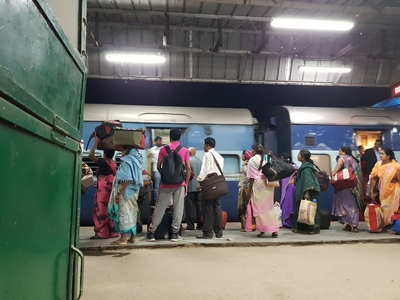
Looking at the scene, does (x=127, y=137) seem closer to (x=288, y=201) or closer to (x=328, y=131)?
(x=288, y=201)

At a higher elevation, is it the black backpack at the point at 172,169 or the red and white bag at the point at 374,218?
the black backpack at the point at 172,169

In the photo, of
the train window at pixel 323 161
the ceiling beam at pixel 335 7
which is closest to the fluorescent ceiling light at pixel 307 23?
the ceiling beam at pixel 335 7

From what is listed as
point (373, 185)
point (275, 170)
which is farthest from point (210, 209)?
point (373, 185)

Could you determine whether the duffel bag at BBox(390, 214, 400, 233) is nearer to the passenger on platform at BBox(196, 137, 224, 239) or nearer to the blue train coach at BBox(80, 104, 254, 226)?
the blue train coach at BBox(80, 104, 254, 226)

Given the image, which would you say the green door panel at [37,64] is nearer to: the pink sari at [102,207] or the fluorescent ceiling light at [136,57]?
the pink sari at [102,207]

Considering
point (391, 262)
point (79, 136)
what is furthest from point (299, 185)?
point (79, 136)

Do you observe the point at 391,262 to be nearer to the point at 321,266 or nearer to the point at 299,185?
the point at 321,266

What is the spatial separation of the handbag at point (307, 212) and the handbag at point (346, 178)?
31.7 inches

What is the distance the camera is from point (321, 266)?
12.0 ft

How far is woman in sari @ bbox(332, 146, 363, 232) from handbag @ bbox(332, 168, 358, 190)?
0.30 feet

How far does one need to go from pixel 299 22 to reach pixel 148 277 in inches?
240

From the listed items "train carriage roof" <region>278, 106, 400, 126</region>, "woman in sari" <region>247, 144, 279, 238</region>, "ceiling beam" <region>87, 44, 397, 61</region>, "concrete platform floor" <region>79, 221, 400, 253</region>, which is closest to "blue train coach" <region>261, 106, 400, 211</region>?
"train carriage roof" <region>278, 106, 400, 126</region>

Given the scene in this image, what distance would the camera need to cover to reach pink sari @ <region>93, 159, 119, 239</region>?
493 centimetres

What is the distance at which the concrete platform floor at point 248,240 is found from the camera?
4.54 m
